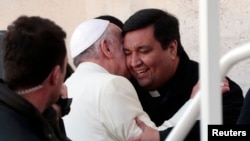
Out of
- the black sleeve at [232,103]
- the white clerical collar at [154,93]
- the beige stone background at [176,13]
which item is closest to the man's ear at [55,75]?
the black sleeve at [232,103]

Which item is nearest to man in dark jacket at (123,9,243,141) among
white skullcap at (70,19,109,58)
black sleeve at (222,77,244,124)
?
white skullcap at (70,19,109,58)

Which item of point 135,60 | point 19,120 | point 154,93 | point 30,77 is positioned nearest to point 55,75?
point 30,77

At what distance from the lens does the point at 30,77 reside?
2.36 meters

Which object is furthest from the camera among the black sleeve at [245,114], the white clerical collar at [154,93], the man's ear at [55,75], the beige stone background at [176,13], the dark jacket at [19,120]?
the beige stone background at [176,13]

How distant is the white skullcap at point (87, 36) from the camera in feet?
10.2

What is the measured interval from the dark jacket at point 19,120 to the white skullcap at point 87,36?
33.5 inches

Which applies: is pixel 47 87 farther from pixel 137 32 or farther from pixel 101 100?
pixel 137 32

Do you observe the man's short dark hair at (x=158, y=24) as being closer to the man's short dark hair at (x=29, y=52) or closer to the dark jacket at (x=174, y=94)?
the dark jacket at (x=174, y=94)

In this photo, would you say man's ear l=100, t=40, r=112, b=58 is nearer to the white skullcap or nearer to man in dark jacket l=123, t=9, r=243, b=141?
the white skullcap

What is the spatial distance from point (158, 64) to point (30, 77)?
1.05 meters

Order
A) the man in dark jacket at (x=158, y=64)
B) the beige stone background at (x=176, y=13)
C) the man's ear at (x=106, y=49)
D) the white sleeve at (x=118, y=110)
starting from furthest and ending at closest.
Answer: the beige stone background at (x=176, y=13), the man in dark jacket at (x=158, y=64), the man's ear at (x=106, y=49), the white sleeve at (x=118, y=110)

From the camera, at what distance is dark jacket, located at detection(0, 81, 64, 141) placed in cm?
218

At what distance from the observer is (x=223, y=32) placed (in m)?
4.49

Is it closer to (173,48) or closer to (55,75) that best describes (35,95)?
(55,75)
